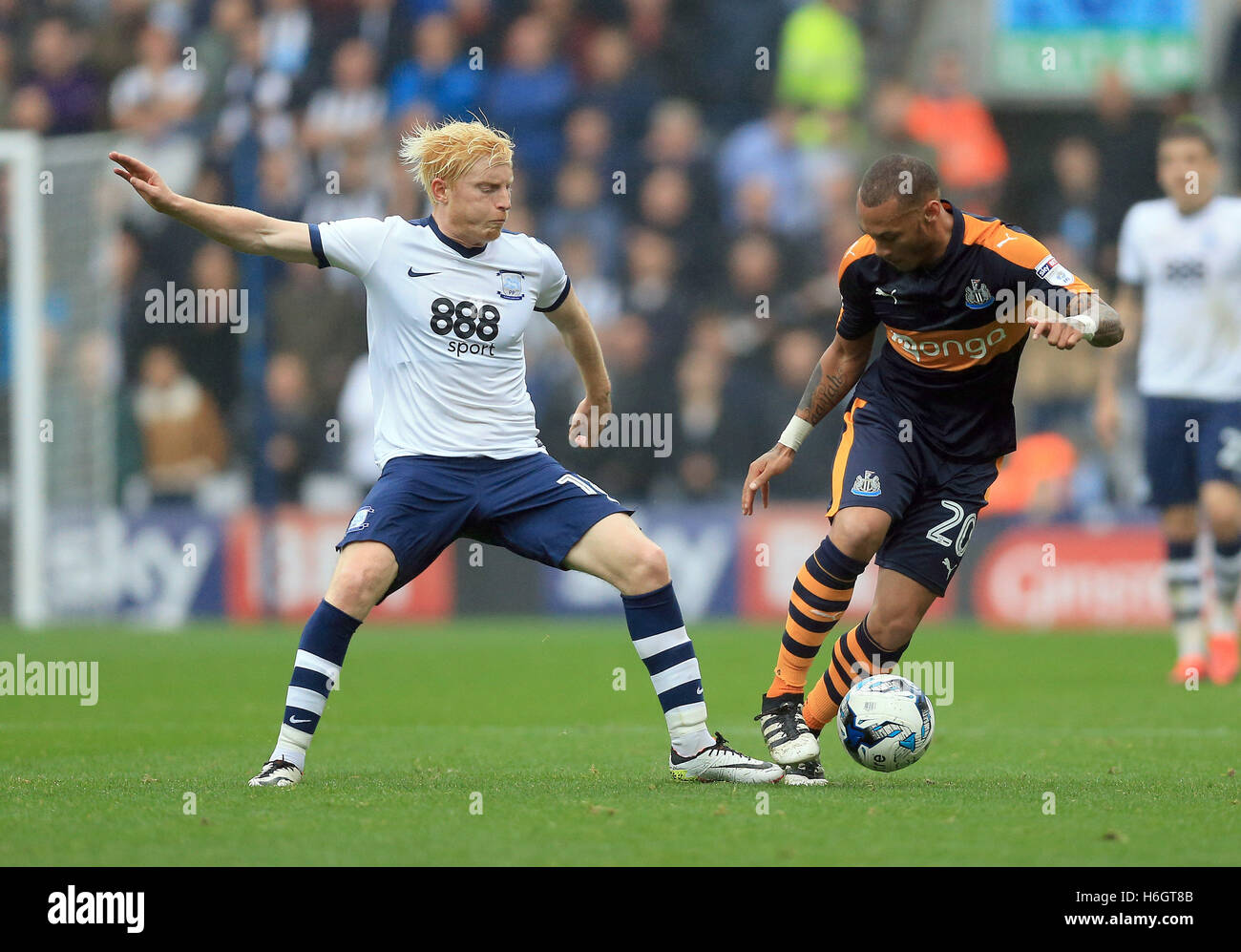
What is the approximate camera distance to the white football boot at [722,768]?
20.9 ft

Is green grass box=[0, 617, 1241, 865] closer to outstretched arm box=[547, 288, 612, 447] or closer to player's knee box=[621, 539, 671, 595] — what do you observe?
player's knee box=[621, 539, 671, 595]

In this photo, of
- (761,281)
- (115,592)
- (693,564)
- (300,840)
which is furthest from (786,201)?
(300,840)

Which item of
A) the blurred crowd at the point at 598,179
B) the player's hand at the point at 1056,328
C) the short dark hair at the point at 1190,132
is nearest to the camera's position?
the player's hand at the point at 1056,328

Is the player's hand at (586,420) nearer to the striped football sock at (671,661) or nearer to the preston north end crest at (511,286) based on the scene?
the preston north end crest at (511,286)

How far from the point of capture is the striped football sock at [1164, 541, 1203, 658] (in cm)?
1029

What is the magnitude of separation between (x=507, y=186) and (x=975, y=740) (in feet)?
10.9

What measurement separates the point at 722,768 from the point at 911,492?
48.2 inches

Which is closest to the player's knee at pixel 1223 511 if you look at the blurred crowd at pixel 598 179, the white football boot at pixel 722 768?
the blurred crowd at pixel 598 179

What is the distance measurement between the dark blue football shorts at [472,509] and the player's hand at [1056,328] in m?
1.65

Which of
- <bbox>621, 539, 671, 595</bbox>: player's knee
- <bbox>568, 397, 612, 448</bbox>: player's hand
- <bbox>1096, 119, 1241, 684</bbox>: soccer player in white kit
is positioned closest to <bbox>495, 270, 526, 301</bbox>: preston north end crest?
<bbox>568, 397, 612, 448</bbox>: player's hand

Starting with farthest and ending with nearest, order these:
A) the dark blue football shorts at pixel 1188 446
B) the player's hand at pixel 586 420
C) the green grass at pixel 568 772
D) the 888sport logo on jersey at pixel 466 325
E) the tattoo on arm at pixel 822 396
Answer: the dark blue football shorts at pixel 1188 446 < the player's hand at pixel 586 420 < the tattoo on arm at pixel 822 396 < the 888sport logo on jersey at pixel 466 325 < the green grass at pixel 568 772

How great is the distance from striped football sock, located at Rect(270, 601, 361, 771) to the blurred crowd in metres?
8.53

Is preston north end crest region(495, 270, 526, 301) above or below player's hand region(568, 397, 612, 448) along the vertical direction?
above

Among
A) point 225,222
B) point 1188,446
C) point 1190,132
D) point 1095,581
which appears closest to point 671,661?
point 225,222
